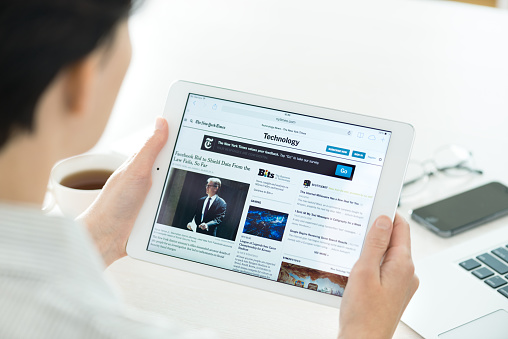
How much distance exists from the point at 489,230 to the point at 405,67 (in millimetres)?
612

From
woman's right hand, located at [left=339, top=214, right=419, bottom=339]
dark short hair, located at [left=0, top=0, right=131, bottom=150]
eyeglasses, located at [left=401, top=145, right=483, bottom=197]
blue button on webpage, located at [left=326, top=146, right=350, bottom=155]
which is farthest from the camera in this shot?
eyeglasses, located at [left=401, top=145, right=483, bottom=197]

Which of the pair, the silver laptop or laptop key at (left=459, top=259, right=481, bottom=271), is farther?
laptop key at (left=459, top=259, right=481, bottom=271)

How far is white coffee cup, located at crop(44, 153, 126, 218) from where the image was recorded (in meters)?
0.95

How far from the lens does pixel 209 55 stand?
157cm

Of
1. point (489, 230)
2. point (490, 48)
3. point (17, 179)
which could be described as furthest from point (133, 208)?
point (490, 48)

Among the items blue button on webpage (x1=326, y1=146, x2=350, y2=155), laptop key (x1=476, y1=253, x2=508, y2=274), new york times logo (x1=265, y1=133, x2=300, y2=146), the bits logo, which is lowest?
laptop key (x1=476, y1=253, x2=508, y2=274)

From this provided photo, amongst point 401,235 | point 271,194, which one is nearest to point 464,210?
point 401,235

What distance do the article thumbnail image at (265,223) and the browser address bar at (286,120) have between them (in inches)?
5.2

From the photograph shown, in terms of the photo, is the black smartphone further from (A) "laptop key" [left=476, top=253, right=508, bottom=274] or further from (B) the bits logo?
(B) the bits logo

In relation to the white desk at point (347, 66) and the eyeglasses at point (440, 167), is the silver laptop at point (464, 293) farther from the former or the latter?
the eyeglasses at point (440, 167)

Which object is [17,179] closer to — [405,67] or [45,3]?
[45,3]

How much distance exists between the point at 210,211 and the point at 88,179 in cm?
24

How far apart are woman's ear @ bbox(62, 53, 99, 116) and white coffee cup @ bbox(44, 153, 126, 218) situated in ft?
1.21

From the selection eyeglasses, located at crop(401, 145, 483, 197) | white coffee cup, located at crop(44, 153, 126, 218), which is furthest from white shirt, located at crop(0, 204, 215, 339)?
eyeglasses, located at crop(401, 145, 483, 197)
